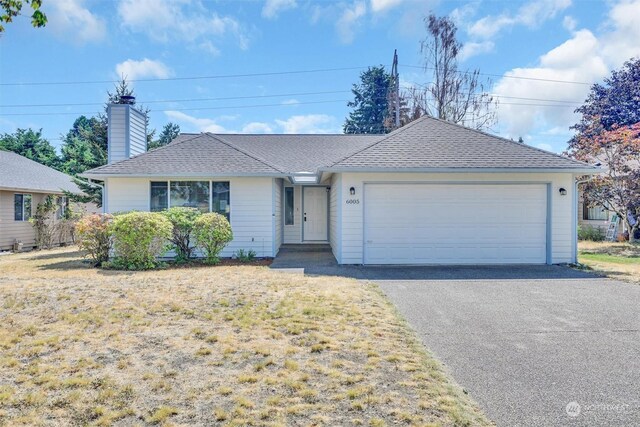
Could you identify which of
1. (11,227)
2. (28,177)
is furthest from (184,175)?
(28,177)

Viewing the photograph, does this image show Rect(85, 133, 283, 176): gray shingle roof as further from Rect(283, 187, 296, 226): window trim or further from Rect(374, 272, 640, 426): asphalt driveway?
Rect(374, 272, 640, 426): asphalt driveway

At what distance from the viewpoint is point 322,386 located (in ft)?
11.1

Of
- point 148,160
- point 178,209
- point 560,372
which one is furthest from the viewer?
point 148,160

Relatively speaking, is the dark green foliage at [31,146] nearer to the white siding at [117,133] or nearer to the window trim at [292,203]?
the white siding at [117,133]

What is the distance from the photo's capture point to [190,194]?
465 inches

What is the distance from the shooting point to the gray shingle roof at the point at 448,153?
405 inches

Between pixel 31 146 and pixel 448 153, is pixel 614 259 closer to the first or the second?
pixel 448 153

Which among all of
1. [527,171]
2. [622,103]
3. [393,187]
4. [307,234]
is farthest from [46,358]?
[622,103]

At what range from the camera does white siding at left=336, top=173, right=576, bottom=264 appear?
34.8 feet

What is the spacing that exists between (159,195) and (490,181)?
9.34 m

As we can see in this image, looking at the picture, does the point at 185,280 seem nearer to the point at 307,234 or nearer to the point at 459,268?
the point at 459,268

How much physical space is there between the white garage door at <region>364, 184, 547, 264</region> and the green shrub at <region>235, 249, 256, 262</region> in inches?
135

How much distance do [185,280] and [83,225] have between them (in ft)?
13.8

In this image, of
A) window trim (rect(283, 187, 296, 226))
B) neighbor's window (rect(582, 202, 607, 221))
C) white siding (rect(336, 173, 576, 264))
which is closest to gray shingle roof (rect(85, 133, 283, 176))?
white siding (rect(336, 173, 576, 264))
